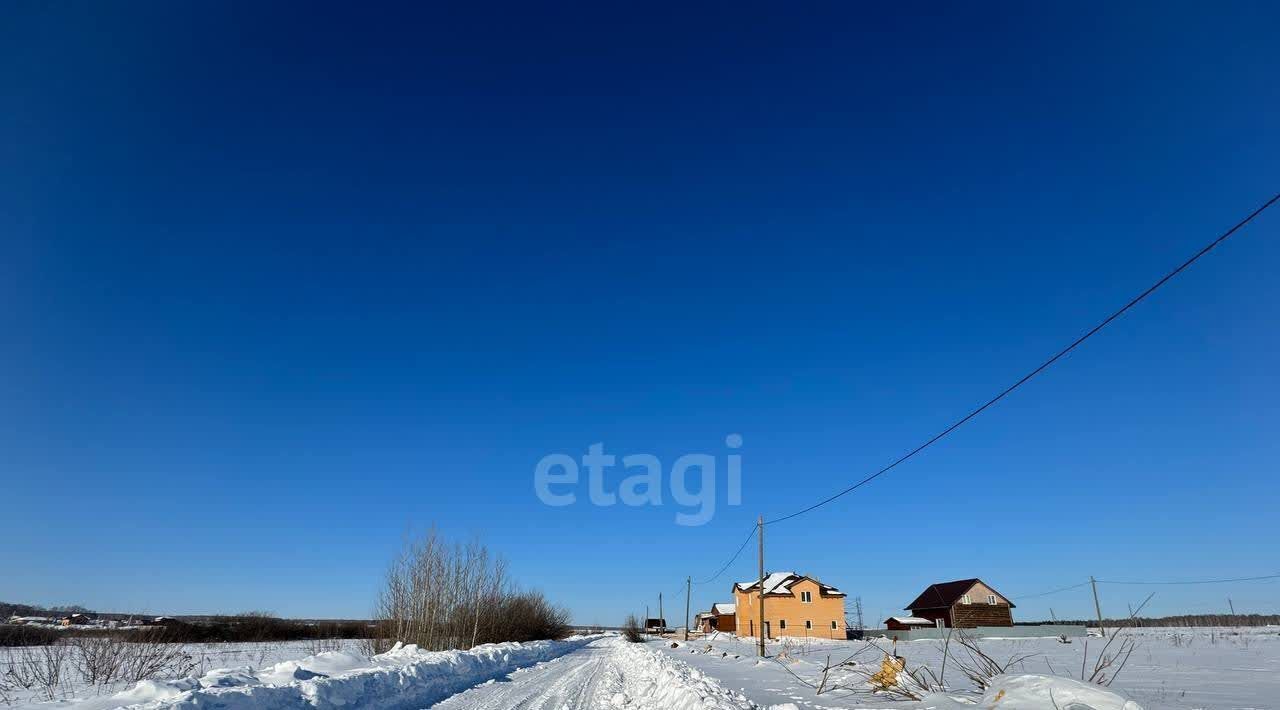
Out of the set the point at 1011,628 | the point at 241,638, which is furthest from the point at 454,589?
the point at 1011,628

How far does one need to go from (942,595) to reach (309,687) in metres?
65.8

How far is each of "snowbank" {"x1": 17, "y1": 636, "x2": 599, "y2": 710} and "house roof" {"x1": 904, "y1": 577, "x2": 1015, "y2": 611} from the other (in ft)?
181

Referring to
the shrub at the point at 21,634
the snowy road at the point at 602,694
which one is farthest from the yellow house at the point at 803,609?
the shrub at the point at 21,634

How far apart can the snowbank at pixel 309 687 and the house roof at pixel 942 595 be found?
181ft

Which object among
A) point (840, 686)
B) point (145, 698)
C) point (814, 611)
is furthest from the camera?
point (814, 611)

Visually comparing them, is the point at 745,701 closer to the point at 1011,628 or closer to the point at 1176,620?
the point at 1011,628

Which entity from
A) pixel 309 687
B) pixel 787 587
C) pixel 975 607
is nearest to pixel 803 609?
pixel 787 587

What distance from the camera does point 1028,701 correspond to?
273 inches

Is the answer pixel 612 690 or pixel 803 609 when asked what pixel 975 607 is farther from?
pixel 612 690

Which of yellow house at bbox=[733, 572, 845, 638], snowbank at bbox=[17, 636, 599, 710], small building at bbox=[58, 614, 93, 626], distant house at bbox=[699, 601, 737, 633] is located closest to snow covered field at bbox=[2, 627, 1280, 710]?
snowbank at bbox=[17, 636, 599, 710]

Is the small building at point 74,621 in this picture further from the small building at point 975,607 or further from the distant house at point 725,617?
the small building at point 975,607

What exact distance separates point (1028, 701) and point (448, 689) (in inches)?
491

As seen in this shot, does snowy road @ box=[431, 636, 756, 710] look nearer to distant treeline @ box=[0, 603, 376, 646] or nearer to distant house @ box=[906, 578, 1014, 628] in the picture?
distant treeline @ box=[0, 603, 376, 646]

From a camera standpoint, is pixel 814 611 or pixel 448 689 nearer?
pixel 448 689
